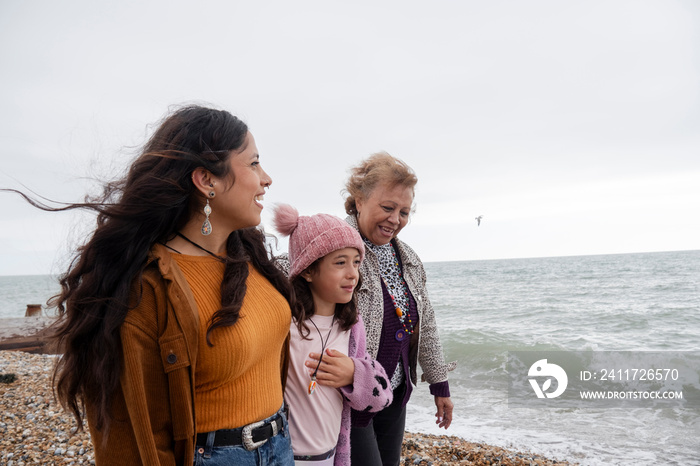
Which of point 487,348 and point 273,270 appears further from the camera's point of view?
point 487,348

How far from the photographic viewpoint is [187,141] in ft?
5.52

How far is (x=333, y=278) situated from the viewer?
2.33 metres

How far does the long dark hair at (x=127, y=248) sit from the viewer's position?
1414 mm

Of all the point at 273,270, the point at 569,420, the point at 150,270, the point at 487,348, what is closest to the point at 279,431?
the point at 273,270

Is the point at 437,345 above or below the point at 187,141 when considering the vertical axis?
below

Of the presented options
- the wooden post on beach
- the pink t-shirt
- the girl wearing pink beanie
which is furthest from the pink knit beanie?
the wooden post on beach

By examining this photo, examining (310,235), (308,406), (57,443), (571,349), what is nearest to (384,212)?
(310,235)

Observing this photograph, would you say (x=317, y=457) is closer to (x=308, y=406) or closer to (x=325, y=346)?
(x=308, y=406)

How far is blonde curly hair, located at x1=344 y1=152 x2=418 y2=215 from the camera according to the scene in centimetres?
280

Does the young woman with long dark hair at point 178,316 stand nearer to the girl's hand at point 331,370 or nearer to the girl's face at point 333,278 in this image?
the girl's hand at point 331,370

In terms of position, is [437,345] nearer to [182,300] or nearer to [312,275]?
[312,275]

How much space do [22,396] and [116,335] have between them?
6249mm

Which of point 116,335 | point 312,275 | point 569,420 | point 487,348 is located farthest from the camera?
point 487,348
